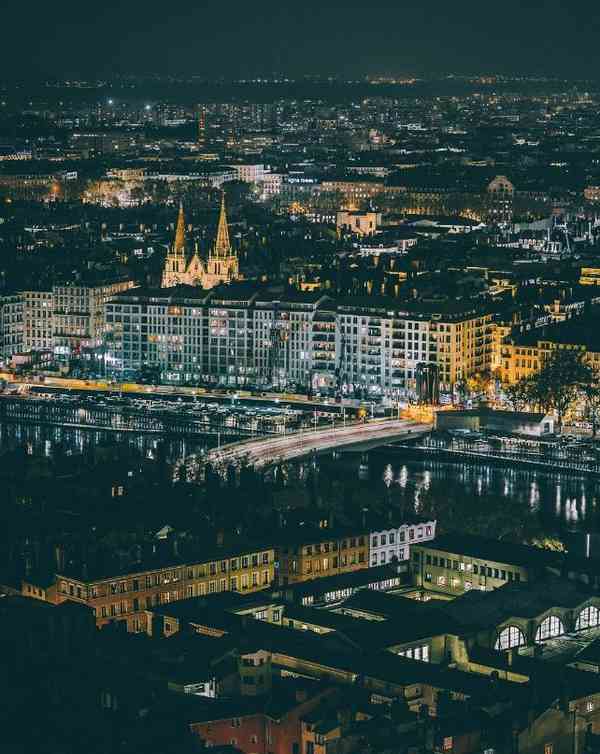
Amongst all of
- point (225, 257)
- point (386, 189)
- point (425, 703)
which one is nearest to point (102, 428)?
point (225, 257)

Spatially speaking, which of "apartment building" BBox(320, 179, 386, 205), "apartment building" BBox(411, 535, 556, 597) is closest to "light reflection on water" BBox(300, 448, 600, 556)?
"apartment building" BBox(411, 535, 556, 597)

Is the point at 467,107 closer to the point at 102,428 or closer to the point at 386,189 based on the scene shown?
the point at 386,189

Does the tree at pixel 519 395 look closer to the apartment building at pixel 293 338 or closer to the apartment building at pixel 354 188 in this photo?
the apartment building at pixel 293 338

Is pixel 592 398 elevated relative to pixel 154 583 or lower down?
elevated

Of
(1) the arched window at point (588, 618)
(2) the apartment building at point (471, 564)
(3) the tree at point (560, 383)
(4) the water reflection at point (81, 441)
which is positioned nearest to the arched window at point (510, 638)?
(1) the arched window at point (588, 618)

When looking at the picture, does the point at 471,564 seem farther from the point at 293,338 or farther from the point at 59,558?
the point at 293,338

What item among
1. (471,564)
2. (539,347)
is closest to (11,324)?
(539,347)
